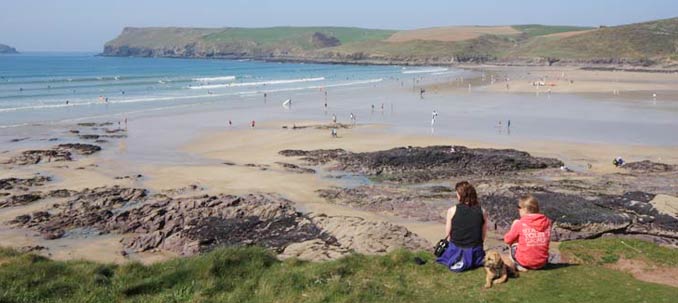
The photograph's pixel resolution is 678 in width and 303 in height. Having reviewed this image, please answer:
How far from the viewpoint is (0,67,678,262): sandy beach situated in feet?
58.9

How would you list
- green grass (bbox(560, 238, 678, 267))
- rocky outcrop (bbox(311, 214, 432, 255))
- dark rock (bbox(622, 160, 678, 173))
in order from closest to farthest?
1. green grass (bbox(560, 238, 678, 267))
2. rocky outcrop (bbox(311, 214, 432, 255))
3. dark rock (bbox(622, 160, 678, 173))

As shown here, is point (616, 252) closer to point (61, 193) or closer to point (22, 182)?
point (61, 193)

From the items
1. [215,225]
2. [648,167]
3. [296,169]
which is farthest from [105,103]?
[648,167]

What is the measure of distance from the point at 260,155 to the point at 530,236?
71.8 feet

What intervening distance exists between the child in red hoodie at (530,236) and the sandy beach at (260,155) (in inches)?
237

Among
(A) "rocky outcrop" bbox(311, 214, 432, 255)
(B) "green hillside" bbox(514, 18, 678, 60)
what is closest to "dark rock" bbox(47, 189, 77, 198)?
(A) "rocky outcrop" bbox(311, 214, 432, 255)

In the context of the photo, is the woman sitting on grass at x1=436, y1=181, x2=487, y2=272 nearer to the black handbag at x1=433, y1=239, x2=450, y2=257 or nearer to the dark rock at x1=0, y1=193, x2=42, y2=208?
the black handbag at x1=433, y1=239, x2=450, y2=257

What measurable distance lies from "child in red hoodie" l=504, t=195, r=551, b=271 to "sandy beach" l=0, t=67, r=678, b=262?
603 centimetres

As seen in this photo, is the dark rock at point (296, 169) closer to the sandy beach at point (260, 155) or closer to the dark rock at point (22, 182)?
the sandy beach at point (260, 155)

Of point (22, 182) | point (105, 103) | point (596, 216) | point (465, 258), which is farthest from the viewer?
point (105, 103)

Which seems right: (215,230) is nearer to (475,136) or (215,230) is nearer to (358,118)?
(475,136)

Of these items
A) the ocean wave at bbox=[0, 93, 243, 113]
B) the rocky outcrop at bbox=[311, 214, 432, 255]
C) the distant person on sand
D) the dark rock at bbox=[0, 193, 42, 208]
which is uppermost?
the ocean wave at bbox=[0, 93, 243, 113]

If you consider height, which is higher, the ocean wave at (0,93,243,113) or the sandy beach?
the ocean wave at (0,93,243,113)

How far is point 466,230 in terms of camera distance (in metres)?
9.47
